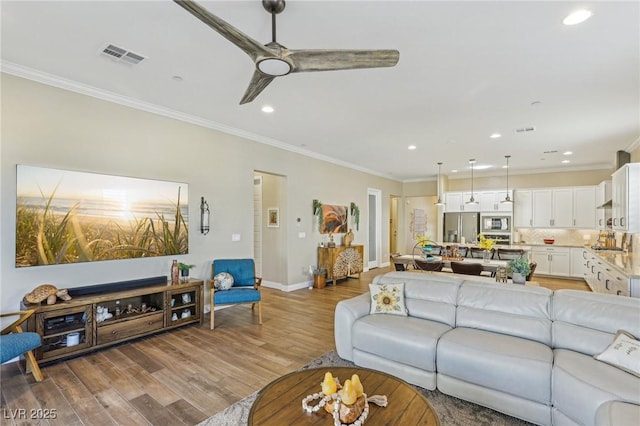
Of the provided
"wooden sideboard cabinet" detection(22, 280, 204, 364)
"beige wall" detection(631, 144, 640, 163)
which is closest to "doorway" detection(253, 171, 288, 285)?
"wooden sideboard cabinet" detection(22, 280, 204, 364)

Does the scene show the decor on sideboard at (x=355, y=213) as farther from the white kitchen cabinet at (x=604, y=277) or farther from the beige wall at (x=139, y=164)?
the white kitchen cabinet at (x=604, y=277)

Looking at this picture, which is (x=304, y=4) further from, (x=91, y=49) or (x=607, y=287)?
(x=607, y=287)

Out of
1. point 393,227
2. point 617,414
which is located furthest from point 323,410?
point 393,227

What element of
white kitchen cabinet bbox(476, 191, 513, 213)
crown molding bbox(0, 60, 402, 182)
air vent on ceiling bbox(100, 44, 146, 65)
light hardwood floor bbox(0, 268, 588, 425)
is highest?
air vent on ceiling bbox(100, 44, 146, 65)

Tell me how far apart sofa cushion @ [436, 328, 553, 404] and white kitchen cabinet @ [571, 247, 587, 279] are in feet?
23.1

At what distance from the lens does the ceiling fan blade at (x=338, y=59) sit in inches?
78.3

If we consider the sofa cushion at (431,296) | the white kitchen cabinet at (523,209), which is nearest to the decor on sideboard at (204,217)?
the sofa cushion at (431,296)

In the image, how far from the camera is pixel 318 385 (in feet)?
6.23

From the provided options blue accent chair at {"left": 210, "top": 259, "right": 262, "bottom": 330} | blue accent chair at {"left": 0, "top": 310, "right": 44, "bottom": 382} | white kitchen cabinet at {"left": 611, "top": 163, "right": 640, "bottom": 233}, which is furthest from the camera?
white kitchen cabinet at {"left": 611, "top": 163, "right": 640, "bottom": 233}

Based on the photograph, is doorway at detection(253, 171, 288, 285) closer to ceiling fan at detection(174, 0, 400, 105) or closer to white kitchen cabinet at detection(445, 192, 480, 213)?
ceiling fan at detection(174, 0, 400, 105)

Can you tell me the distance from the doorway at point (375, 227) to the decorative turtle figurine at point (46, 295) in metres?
7.29

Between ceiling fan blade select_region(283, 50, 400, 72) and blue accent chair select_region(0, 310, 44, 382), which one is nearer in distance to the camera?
ceiling fan blade select_region(283, 50, 400, 72)

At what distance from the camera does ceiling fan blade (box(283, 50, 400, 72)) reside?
1988 millimetres

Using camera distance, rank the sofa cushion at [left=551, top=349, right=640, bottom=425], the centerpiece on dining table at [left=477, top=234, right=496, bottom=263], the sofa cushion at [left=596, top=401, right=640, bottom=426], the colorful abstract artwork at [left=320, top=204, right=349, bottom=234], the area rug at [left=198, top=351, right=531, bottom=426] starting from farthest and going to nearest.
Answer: the colorful abstract artwork at [left=320, top=204, right=349, bottom=234] → the centerpiece on dining table at [left=477, top=234, right=496, bottom=263] → the area rug at [left=198, top=351, right=531, bottom=426] → the sofa cushion at [left=551, top=349, right=640, bottom=425] → the sofa cushion at [left=596, top=401, right=640, bottom=426]
